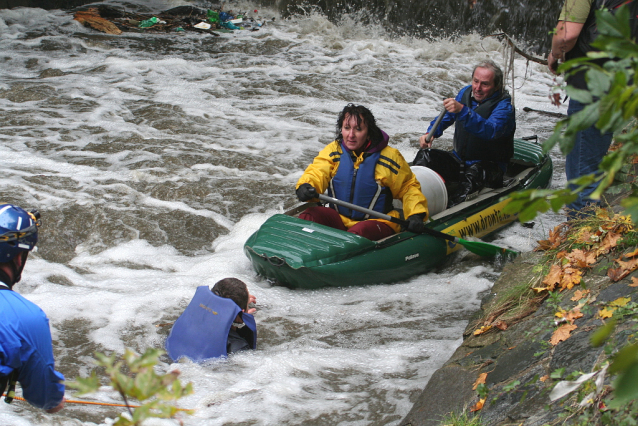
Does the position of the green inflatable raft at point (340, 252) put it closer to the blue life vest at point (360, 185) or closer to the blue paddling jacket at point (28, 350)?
the blue life vest at point (360, 185)

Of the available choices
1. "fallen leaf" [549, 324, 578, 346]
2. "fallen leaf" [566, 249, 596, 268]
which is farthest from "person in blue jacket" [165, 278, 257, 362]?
"fallen leaf" [566, 249, 596, 268]

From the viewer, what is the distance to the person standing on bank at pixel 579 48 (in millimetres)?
3383

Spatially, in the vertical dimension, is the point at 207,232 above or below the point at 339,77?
below

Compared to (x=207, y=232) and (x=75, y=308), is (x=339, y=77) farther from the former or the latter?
(x=75, y=308)

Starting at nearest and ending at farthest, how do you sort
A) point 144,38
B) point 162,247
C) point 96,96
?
point 162,247, point 96,96, point 144,38

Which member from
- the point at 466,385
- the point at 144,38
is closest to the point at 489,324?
the point at 466,385

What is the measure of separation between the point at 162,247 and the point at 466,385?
3342mm

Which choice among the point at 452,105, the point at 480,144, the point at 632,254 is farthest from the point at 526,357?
the point at 480,144

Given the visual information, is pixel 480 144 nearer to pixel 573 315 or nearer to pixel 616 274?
pixel 616 274

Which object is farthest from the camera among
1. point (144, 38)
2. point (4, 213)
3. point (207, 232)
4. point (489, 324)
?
point (144, 38)

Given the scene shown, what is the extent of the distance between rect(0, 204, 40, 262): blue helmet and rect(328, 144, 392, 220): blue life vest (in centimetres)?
270

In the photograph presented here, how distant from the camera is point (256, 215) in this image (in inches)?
232

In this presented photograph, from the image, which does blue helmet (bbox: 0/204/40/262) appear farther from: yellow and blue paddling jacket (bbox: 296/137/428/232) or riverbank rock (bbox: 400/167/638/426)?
yellow and blue paddling jacket (bbox: 296/137/428/232)

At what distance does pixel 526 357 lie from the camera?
7.97 ft
